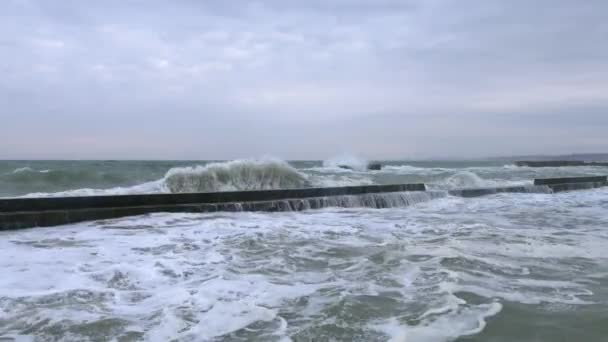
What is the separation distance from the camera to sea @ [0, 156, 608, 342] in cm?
249

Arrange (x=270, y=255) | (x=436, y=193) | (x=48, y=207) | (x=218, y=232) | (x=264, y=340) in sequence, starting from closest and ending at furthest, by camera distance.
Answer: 1. (x=264, y=340)
2. (x=270, y=255)
3. (x=218, y=232)
4. (x=48, y=207)
5. (x=436, y=193)

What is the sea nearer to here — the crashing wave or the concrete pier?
the concrete pier

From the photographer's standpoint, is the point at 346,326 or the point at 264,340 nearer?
the point at 264,340

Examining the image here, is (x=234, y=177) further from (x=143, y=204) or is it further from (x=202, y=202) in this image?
(x=143, y=204)

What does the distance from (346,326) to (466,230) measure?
4.05m

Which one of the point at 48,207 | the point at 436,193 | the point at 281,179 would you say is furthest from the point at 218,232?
the point at 281,179

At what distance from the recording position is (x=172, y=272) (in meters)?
3.72

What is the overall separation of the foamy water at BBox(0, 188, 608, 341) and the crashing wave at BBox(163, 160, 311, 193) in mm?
6256

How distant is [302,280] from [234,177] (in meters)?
10.2

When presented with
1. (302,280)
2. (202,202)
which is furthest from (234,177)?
(302,280)

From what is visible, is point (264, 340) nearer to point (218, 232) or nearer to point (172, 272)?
point (172, 272)

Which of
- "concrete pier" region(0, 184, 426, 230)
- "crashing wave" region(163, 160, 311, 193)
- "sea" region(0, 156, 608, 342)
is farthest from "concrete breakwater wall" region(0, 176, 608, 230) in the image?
"crashing wave" region(163, 160, 311, 193)

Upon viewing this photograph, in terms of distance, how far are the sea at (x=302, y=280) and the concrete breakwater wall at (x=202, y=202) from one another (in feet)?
1.22

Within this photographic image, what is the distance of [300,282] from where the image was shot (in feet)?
11.4
